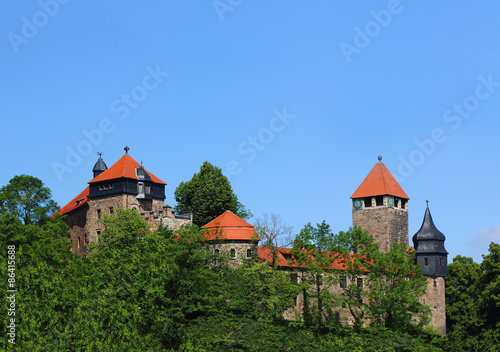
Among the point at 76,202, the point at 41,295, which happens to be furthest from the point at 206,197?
the point at 41,295

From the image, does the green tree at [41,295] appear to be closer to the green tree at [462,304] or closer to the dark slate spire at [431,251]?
the dark slate spire at [431,251]

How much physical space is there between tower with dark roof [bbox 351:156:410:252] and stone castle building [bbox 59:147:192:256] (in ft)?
48.3

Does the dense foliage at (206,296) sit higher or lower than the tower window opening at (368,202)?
lower

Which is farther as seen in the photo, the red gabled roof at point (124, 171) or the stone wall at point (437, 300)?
the stone wall at point (437, 300)

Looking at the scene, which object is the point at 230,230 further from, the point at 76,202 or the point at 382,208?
the point at 76,202

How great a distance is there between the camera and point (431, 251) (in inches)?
2290

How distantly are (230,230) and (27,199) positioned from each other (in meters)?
15.1

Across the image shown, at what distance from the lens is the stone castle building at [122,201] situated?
53156 mm

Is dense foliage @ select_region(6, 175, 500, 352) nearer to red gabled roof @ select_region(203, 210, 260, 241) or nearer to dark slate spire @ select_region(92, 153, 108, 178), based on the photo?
red gabled roof @ select_region(203, 210, 260, 241)

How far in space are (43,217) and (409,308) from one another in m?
25.9

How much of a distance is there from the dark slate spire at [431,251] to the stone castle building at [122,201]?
59.8 ft

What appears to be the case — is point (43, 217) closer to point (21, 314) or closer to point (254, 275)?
point (254, 275)

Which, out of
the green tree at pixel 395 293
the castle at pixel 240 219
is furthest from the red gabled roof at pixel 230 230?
the green tree at pixel 395 293

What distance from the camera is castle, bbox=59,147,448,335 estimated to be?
50.9m
